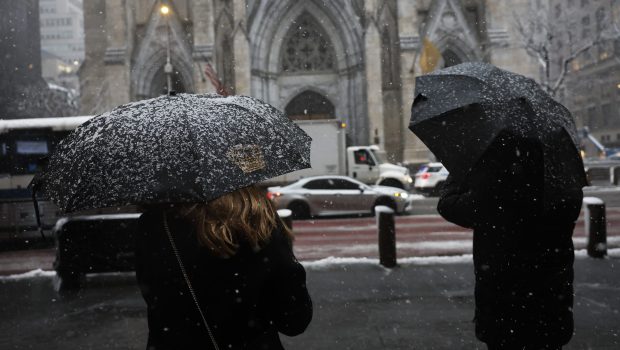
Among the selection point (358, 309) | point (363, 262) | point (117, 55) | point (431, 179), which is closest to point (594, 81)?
point (431, 179)

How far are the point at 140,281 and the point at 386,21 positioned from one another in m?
27.6

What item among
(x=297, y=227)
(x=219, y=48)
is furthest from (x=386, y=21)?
(x=297, y=227)

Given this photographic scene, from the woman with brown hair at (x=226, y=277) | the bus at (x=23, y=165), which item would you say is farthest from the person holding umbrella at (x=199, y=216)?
the bus at (x=23, y=165)

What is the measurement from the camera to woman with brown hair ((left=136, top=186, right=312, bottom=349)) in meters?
1.96

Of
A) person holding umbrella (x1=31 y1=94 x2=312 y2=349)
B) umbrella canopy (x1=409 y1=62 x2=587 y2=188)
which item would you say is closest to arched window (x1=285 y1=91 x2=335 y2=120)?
umbrella canopy (x1=409 y1=62 x2=587 y2=188)

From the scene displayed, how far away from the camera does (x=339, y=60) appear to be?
2894 centimetres

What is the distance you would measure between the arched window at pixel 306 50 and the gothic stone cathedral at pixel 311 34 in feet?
0.39

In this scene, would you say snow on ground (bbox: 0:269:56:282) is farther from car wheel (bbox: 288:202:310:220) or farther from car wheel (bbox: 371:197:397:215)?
car wheel (bbox: 371:197:397:215)

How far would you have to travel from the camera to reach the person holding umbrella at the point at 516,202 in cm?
276

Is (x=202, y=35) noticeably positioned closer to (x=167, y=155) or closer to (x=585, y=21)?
(x=167, y=155)

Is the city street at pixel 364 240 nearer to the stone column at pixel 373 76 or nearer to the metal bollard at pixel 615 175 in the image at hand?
the metal bollard at pixel 615 175

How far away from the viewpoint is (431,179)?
22.4 m

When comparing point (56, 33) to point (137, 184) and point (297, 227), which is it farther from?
point (137, 184)

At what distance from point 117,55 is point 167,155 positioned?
27.7 meters
